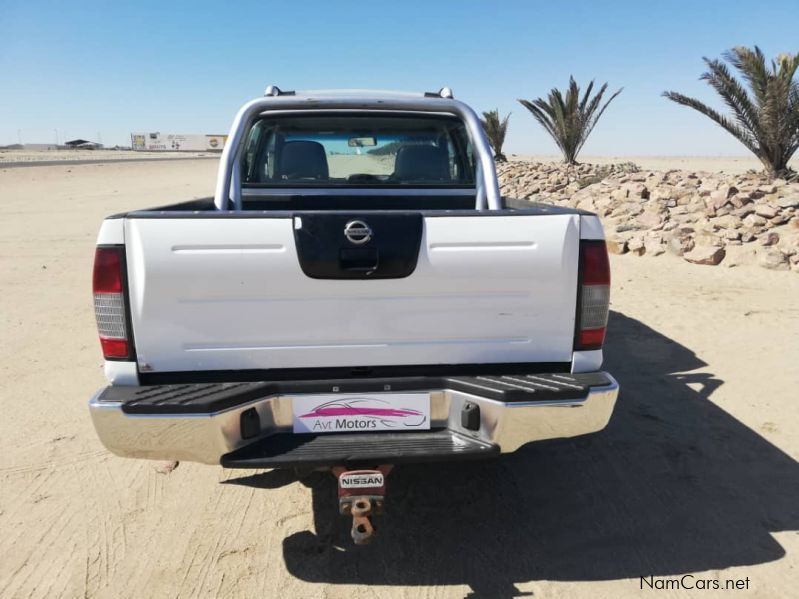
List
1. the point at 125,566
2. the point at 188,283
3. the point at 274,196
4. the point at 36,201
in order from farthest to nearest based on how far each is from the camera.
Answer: the point at 36,201, the point at 274,196, the point at 125,566, the point at 188,283

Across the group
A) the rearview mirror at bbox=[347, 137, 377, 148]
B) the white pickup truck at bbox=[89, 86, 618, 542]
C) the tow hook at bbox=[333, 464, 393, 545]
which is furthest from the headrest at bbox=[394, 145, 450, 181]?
the tow hook at bbox=[333, 464, 393, 545]

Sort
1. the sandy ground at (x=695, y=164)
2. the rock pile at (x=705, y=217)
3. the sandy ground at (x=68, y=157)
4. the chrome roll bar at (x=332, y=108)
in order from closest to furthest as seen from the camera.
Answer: the chrome roll bar at (x=332, y=108) < the rock pile at (x=705, y=217) < the sandy ground at (x=695, y=164) < the sandy ground at (x=68, y=157)

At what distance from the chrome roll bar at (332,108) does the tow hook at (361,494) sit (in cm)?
176

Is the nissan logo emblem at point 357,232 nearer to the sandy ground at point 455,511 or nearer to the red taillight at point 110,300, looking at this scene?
the red taillight at point 110,300

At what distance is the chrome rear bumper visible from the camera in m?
2.14

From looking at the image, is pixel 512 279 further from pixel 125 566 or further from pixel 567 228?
pixel 125 566

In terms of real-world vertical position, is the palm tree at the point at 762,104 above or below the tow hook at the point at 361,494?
above

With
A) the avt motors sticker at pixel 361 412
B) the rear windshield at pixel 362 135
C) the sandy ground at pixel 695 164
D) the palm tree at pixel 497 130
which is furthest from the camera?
the sandy ground at pixel 695 164

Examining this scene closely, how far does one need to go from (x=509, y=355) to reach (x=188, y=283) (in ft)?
4.20

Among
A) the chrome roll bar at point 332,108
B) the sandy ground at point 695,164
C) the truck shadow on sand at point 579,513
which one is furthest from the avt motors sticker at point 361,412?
the sandy ground at point 695,164

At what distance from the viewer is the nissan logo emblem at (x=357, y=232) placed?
220cm

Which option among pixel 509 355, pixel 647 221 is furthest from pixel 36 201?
pixel 509 355

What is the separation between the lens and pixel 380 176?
4316mm

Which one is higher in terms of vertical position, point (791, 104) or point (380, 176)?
point (791, 104)
